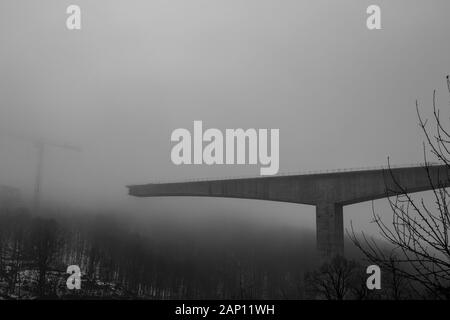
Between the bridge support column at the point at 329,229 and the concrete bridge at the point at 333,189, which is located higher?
the concrete bridge at the point at 333,189

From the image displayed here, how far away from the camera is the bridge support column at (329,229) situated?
46.9 meters

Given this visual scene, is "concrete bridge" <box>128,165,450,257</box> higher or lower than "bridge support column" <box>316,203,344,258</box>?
higher

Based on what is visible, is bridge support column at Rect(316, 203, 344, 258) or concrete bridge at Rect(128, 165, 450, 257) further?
bridge support column at Rect(316, 203, 344, 258)

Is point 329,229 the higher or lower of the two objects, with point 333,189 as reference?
lower

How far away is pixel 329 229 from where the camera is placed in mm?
47500

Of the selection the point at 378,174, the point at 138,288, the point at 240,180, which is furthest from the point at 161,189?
the point at 378,174

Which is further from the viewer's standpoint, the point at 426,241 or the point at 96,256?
the point at 96,256

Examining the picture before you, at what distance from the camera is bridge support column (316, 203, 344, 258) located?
46.9 meters

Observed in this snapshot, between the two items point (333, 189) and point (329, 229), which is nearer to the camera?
point (329, 229)

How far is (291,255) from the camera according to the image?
119m

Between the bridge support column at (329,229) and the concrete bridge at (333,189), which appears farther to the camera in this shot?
the bridge support column at (329,229)
